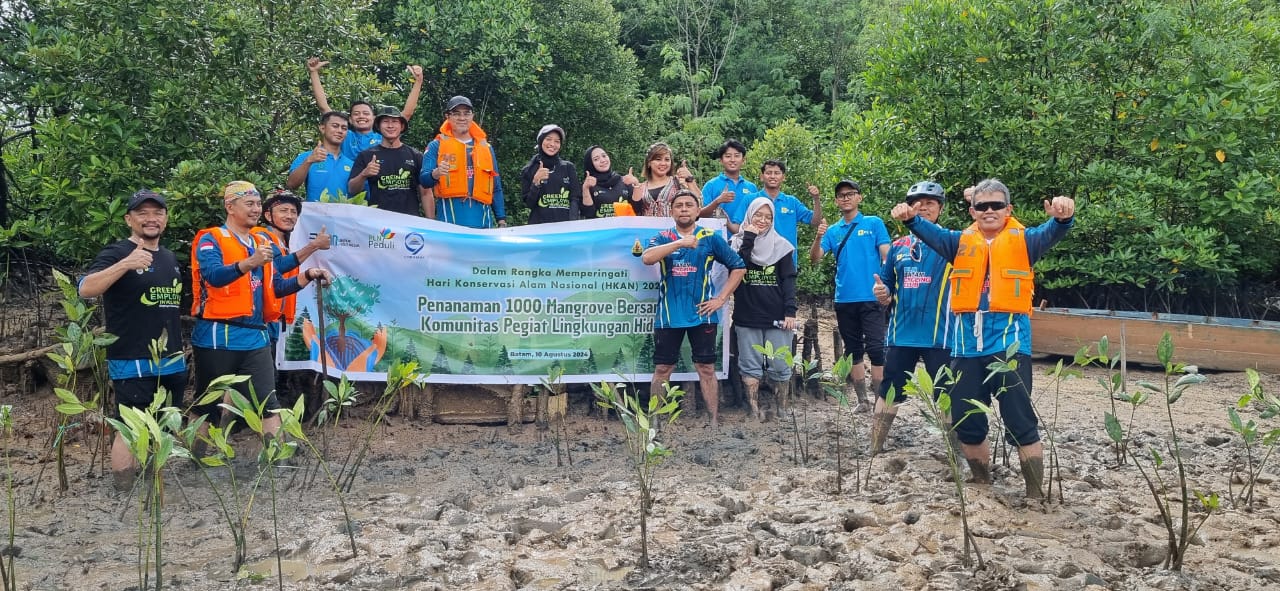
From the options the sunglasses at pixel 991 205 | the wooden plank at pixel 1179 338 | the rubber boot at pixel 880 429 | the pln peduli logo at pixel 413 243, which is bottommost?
the rubber boot at pixel 880 429

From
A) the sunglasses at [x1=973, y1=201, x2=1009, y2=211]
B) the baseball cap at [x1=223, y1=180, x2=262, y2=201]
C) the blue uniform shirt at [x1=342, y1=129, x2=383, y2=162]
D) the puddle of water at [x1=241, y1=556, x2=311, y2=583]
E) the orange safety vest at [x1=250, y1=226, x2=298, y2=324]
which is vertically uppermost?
the blue uniform shirt at [x1=342, y1=129, x2=383, y2=162]

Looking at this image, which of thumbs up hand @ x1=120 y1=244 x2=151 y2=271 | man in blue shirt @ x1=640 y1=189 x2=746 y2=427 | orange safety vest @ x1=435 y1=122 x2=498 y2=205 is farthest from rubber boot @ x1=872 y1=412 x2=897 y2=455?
thumbs up hand @ x1=120 y1=244 x2=151 y2=271

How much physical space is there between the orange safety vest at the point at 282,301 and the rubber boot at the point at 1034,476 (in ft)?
14.8

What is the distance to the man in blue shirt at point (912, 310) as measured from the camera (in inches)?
240

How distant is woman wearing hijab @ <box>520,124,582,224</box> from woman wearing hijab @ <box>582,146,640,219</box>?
0.24 meters

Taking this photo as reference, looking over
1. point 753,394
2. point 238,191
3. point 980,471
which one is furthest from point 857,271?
point 238,191

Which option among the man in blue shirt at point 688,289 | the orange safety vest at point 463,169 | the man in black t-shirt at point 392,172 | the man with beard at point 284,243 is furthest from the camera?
the orange safety vest at point 463,169

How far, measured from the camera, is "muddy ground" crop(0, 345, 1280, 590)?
4301mm

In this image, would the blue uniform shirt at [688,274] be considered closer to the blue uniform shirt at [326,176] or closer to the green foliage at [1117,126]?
the blue uniform shirt at [326,176]

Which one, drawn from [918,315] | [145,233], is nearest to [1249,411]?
[918,315]

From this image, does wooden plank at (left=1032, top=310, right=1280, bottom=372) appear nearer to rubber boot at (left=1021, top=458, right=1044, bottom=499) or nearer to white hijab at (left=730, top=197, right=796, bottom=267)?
white hijab at (left=730, top=197, right=796, bottom=267)

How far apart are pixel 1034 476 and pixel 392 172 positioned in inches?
198

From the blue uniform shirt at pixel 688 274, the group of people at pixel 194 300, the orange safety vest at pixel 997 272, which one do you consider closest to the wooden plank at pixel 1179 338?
the blue uniform shirt at pixel 688 274

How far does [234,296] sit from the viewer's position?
5797 mm
